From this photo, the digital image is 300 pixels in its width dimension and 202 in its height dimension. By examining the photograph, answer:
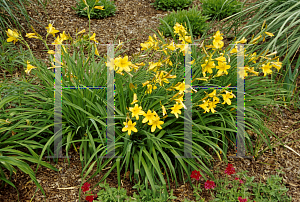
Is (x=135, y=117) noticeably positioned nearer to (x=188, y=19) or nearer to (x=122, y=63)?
(x=122, y=63)

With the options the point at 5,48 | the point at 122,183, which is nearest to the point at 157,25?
the point at 5,48

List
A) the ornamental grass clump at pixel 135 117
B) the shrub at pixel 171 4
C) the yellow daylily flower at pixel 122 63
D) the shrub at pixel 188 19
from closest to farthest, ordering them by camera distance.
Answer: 1. the yellow daylily flower at pixel 122 63
2. the ornamental grass clump at pixel 135 117
3. the shrub at pixel 188 19
4. the shrub at pixel 171 4

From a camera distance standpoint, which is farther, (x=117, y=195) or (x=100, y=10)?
(x=100, y=10)

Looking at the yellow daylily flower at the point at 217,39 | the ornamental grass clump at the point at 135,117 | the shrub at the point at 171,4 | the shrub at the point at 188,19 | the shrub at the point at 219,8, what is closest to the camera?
the ornamental grass clump at the point at 135,117

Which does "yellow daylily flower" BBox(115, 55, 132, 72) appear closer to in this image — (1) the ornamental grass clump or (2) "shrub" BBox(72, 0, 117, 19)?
(1) the ornamental grass clump

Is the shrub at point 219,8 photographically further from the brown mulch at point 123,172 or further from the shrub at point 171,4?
the brown mulch at point 123,172

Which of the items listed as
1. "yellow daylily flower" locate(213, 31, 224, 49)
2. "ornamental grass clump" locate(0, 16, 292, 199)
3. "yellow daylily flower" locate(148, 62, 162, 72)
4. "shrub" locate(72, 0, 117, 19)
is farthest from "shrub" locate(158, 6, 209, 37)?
"yellow daylily flower" locate(148, 62, 162, 72)

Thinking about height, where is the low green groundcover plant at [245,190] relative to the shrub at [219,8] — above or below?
below

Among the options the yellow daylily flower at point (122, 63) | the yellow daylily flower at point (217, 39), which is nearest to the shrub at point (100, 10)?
the yellow daylily flower at point (217, 39)

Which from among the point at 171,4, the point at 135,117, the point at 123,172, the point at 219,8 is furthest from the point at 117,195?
the point at 171,4

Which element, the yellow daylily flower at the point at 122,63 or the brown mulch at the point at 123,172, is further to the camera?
the brown mulch at the point at 123,172

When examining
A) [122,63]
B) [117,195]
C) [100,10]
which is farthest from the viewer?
[100,10]

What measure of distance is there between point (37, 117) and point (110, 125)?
0.73 m

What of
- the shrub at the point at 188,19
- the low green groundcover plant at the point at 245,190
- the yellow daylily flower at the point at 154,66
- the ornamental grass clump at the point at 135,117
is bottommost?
the low green groundcover plant at the point at 245,190
